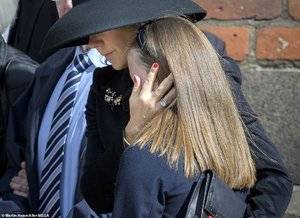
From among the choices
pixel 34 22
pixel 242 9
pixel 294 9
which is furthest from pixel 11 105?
pixel 294 9

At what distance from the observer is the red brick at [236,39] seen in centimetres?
189

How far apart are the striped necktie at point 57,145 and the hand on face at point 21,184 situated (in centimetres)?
9

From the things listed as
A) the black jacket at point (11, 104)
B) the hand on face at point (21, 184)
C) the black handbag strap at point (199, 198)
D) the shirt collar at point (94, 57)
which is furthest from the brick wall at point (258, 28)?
the black handbag strap at point (199, 198)

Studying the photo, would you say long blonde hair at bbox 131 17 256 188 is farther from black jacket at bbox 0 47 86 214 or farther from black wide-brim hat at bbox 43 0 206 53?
black jacket at bbox 0 47 86 214

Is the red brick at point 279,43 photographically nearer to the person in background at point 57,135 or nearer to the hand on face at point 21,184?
the person in background at point 57,135

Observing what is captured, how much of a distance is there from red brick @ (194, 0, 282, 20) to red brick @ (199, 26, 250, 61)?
0.12 ft

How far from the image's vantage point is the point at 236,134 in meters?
1.21

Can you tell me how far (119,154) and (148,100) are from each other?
0.43 ft

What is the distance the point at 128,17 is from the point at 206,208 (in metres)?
0.37

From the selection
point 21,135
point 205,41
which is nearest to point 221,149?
point 205,41

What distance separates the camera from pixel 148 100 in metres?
1.20

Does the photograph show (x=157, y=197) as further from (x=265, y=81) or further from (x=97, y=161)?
(x=265, y=81)

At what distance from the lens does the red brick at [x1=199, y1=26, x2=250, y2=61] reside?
1892 millimetres

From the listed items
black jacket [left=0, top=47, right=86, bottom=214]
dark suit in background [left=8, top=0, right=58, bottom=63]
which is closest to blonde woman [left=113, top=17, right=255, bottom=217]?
black jacket [left=0, top=47, right=86, bottom=214]
